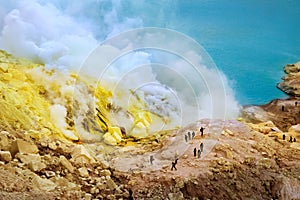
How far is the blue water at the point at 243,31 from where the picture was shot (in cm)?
454

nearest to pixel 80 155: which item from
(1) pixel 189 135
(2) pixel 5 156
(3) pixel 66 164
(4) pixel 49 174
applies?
(3) pixel 66 164

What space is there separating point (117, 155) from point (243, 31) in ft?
4.59

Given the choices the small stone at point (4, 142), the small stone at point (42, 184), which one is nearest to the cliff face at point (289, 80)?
the small stone at point (42, 184)

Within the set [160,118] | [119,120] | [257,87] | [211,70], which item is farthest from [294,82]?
[119,120]

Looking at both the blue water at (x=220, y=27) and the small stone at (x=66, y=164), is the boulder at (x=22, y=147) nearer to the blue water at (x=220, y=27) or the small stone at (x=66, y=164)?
the small stone at (x=66, y=164)

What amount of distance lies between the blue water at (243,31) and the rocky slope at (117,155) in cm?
35

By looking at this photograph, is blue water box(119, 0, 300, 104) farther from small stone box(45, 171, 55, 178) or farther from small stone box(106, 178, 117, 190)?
small stone box(45, 171, 55, 178)

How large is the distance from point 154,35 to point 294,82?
3.84 feet

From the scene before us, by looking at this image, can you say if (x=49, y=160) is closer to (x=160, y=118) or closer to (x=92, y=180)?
(x=92, y=180)

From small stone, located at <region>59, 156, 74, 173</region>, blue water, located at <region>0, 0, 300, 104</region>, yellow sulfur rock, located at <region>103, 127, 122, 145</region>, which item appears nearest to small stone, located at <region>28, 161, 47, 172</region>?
small stone, located at <region>59, 156, 74, 173</region>

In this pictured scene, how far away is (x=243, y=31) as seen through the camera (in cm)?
464

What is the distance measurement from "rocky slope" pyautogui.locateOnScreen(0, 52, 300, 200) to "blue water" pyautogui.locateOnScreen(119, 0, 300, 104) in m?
0.35

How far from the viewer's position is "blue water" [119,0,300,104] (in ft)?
14.9

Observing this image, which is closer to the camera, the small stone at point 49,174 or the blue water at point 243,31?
the small stone at point 49,174
